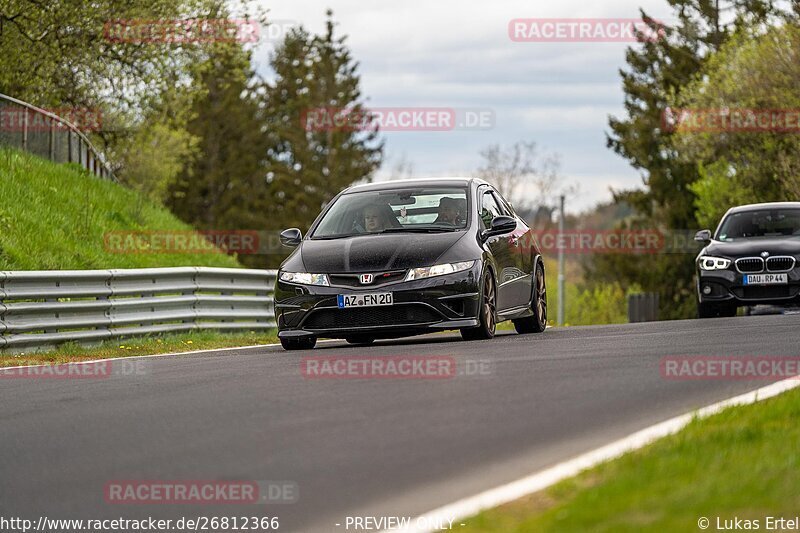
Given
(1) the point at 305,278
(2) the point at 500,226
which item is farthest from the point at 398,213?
(1) the point at 305,278

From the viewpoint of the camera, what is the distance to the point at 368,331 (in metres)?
13.0

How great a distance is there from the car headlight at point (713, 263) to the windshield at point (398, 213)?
253 inches

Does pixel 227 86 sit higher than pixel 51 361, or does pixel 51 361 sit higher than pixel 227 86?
pixel 227 86

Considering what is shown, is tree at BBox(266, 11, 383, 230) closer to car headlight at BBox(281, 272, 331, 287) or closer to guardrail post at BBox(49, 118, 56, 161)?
guardrail post at BBox(49, 118, 56, 161)

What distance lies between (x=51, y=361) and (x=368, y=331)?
3758 mm

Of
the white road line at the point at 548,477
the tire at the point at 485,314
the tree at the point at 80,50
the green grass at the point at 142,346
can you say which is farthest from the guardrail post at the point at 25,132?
the white road line at the point at 548,477

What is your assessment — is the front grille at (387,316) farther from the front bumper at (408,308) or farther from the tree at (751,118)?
the tree at (751,118)

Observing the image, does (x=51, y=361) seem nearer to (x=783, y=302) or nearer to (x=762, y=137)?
→ (x=783, y=302)

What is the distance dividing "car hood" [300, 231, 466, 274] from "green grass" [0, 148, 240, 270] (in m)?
7.53

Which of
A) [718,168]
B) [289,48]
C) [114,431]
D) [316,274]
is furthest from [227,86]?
[114,431]

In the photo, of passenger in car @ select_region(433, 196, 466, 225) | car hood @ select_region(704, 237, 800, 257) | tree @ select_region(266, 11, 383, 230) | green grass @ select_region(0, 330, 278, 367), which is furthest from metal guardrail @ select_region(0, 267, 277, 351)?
tree @ select_region(266, 11, 383, 230)

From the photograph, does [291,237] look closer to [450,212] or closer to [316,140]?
[450,212]

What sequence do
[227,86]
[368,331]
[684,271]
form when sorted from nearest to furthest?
[368,331] → [684,271] → [227,86]

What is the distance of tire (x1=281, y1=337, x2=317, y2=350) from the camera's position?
1369cm
